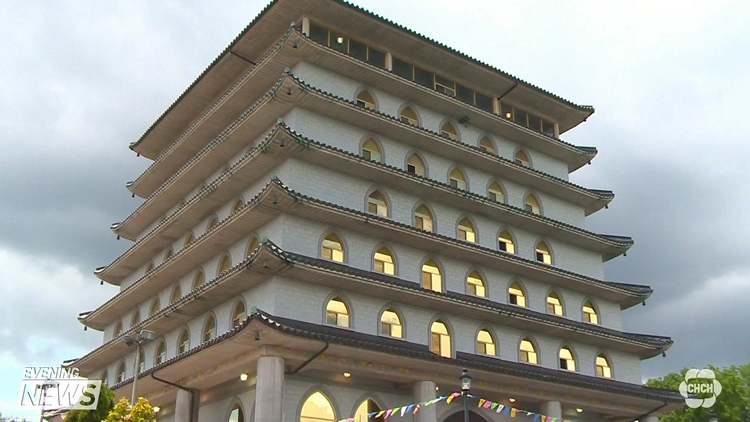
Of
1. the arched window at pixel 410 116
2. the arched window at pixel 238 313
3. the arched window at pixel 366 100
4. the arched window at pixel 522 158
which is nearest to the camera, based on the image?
the arched window at pixel 238 313

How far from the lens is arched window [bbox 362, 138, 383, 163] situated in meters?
31.6

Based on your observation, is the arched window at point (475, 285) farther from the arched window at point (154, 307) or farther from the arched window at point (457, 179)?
the arched window at point (154, 307)

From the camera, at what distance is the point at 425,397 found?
26.8 m

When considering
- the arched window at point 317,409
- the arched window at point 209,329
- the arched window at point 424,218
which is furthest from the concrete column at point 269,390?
the arched window at point 424,218

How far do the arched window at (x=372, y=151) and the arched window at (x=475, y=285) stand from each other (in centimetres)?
642

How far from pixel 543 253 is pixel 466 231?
4942 millimetres

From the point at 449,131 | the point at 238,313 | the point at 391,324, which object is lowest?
the point at 391,324

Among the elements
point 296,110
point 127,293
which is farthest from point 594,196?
point 127,293

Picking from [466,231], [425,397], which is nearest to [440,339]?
[425,397]

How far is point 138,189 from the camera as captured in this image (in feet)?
140

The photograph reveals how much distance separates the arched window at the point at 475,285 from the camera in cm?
3186

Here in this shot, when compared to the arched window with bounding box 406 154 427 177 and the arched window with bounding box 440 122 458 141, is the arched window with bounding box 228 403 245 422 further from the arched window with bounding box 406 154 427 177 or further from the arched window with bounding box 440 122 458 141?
the arched window with bounding box 440 122 458 141

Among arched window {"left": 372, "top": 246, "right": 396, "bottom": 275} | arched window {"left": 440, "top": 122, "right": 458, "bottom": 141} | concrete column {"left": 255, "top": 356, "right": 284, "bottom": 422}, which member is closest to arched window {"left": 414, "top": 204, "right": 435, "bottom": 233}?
arched window {"left": 372, "top": 246, "right": 396, "bottom": 275}

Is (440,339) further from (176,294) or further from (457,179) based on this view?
(176,294)
